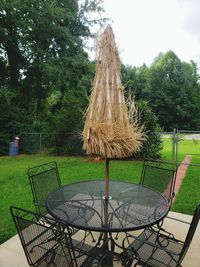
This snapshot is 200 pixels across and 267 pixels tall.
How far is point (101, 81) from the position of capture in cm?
242

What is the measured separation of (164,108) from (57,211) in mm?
20471

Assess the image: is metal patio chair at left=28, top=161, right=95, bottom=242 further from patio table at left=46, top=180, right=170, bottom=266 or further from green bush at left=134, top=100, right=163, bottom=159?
green bush at left=134, top=100, right=163, bottom=159

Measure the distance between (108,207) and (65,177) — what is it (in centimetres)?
386

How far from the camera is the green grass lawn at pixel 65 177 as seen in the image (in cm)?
443

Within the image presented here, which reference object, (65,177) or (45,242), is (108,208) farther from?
(65,177)

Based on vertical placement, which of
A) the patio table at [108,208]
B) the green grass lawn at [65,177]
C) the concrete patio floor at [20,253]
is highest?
the patio table at [108,208]

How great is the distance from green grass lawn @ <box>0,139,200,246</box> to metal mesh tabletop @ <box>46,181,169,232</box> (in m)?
1.28

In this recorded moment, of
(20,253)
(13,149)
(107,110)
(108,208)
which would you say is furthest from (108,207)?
(13,149)

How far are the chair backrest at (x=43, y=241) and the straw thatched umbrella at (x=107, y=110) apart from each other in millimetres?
849

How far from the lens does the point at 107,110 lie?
7.88 ft

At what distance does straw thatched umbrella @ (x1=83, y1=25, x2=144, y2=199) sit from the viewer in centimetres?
239

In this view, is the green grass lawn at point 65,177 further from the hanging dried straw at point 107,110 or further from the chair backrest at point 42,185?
the hanging dried straw at point 107,110

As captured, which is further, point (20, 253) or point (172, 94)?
point (172, 94)

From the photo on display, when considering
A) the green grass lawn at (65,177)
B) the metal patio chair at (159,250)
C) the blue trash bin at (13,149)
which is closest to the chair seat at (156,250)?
the metal patio chair at (159,250)
